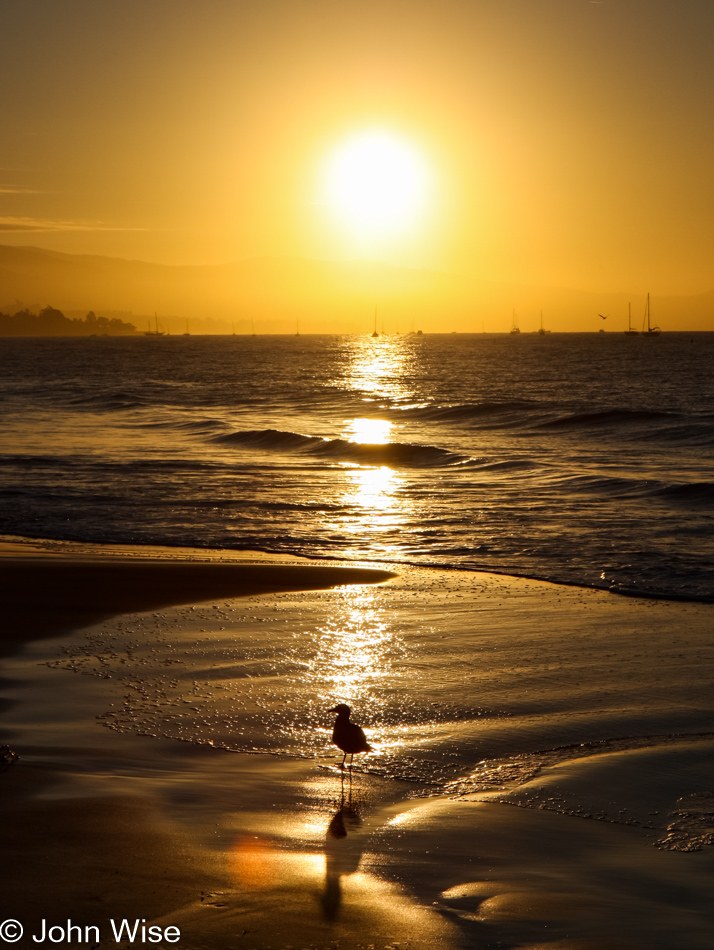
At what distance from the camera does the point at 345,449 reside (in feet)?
99.2

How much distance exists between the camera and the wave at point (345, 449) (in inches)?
1077

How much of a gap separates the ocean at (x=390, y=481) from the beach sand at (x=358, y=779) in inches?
130

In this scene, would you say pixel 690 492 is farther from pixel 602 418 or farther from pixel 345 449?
pixel 602 418

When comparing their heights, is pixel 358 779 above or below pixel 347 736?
below

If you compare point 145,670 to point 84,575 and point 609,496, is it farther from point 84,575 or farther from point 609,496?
point 609,496

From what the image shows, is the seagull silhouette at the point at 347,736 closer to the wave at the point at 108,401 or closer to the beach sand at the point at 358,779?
the beach sand at the point at 358,779

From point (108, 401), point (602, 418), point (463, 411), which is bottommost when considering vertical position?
point (602, 418)

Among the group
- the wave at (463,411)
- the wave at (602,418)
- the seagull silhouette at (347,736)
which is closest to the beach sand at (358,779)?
the seagull silhouette at (347,736)

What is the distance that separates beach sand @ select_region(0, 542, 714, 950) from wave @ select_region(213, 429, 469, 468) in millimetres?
16494

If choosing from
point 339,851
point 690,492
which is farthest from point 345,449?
point 339,851

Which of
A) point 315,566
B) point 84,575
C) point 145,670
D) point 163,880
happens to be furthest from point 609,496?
point 163,880

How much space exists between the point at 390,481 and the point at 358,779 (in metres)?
16.8

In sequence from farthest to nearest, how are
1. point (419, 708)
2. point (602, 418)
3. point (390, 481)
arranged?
point (602, 418) → point (390, 481) → point (419, 708)

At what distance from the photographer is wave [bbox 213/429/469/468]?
2734 cm
